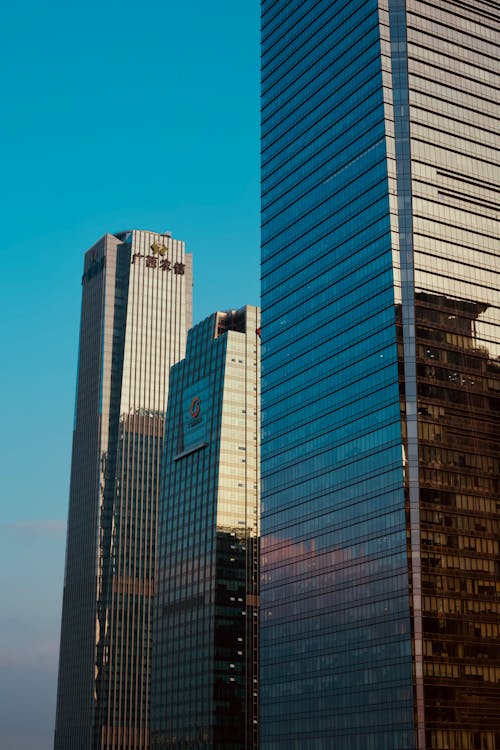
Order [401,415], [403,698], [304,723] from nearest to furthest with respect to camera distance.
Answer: [403,698] < [401,415] < [304,723]

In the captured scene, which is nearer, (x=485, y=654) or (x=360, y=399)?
(x=485, y=654)

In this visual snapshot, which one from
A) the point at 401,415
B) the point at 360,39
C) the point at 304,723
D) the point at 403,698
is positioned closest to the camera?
the point at 403,698

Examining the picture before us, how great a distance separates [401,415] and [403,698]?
40.5 meters

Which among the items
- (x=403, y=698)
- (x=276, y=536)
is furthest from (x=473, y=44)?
(x=403, y=698)

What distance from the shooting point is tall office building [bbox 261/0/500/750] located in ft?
524

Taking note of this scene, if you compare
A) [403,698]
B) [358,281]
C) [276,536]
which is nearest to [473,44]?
[358,281]

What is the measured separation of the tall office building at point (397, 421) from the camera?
160 meters

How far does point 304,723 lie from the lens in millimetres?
179000

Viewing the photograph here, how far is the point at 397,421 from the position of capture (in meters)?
168

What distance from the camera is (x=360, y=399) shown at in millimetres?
177750

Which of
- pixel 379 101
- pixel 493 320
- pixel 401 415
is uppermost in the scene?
pixel 379 101

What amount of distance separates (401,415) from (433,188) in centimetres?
3984

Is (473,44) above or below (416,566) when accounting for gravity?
above

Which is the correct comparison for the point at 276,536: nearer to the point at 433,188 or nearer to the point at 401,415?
the point at 401,415
